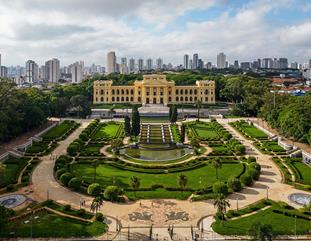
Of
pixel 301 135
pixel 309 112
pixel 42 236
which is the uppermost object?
pixel 309 112

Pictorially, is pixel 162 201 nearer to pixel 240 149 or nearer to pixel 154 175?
pixel 154 175

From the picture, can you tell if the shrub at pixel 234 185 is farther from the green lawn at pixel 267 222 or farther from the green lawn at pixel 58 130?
the green lawn at pixel 58 130

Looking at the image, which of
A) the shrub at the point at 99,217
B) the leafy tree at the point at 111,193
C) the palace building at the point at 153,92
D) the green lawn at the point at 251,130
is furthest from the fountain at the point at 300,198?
the palace building at the point at 153,92

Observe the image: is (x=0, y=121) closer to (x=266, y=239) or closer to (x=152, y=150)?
(x=152, y=150)

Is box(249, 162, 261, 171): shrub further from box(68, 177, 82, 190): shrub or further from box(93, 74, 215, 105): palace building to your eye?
box(93, 74, 215, 105): palace building

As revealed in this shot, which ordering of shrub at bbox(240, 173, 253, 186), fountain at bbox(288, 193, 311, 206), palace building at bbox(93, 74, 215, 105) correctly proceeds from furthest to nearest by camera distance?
1. palace building at bbox(93, 74, 215, 105)
2. shrub at bbox(240, 173, 253, 186)
3. fountain at bbox(288, 193, 311, 206)

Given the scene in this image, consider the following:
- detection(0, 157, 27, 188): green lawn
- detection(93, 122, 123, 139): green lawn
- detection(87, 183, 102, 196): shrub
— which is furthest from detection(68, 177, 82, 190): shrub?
detection(93, 122, 123, 139): green lawn

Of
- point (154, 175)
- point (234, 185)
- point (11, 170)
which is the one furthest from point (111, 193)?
point (11, 170)

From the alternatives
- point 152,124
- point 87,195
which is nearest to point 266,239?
point 87,195
